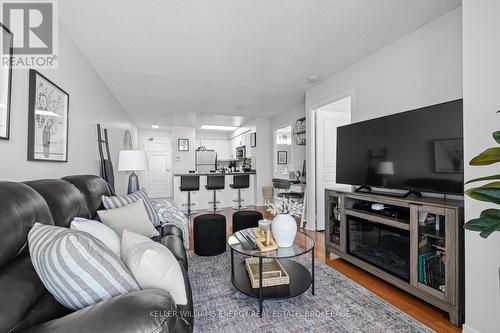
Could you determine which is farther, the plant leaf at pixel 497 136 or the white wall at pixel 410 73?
the white wall at pixel 410 73

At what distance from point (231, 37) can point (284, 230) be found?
1.95m

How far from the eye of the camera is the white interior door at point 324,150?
3732mm

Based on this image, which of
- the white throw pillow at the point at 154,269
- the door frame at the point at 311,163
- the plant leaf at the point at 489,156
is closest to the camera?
the white throw pillow at the point at 154,269

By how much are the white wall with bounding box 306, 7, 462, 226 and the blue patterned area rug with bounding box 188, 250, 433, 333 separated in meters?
1.88

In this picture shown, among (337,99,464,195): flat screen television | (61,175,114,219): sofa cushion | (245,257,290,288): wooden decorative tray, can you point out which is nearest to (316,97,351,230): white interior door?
(337,99,464,195): flat screen television

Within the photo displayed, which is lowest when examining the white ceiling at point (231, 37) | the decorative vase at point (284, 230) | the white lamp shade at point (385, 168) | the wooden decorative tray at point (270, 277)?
the wooden decorative tray at point (270, 277)

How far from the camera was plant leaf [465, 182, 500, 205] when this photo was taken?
3.24ft

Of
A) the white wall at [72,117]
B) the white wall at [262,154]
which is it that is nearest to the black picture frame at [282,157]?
the white wall at [262,154]

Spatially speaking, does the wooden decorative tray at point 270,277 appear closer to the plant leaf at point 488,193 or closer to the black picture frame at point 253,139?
the plant leaf at point 488,193

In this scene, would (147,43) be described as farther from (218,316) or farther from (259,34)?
(218,316)

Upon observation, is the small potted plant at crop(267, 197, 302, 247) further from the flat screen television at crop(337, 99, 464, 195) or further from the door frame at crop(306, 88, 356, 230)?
the door frame at crop(306, 88, 356, 230)

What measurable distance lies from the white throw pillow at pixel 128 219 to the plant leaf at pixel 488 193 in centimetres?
216

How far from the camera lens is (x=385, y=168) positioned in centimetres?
219

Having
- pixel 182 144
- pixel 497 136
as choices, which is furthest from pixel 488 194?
pixel 182 144
